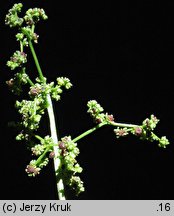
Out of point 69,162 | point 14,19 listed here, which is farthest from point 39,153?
point 14,19

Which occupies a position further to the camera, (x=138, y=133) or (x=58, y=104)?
(x=58, y=104)

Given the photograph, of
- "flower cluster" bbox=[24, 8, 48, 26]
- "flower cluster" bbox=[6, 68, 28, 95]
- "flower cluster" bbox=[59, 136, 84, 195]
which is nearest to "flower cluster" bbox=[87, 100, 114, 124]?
"flower cluster" bbox=[59, 136, 84, 195]

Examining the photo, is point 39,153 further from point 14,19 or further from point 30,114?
point 14,19

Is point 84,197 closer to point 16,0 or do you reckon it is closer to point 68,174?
point 68,174

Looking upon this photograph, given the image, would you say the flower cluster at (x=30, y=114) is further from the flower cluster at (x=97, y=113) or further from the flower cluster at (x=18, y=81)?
the flower cluster at (x=97, y=113)

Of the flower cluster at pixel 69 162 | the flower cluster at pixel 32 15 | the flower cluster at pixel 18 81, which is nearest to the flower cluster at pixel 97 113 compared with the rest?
the flower cluster at pixel 69 162

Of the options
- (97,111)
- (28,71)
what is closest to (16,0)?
(28,71)

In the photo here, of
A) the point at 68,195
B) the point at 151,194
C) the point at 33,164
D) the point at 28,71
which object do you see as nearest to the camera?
the point at 33,164

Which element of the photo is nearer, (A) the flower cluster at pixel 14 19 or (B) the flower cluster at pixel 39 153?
(B) the flower cluster at pixel 39 153
